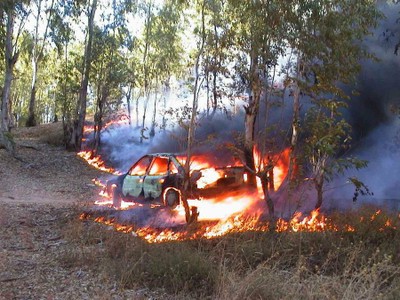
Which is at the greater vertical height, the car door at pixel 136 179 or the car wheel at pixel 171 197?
the car door at pixel 136 179

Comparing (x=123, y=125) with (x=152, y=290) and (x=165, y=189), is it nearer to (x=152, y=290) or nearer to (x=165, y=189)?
(x=165, y=189)

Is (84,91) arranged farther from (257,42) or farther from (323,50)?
(323,50)

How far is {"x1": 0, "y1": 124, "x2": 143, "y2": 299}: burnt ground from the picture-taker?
5078mm

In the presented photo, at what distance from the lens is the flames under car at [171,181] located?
9156 mm

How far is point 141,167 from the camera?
35.1 feet

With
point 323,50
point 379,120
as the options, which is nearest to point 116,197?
point 323,50

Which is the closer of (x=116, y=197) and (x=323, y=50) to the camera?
(x=323, y=50)

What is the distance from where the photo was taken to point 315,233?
22.5ft

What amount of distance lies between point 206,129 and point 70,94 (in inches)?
375

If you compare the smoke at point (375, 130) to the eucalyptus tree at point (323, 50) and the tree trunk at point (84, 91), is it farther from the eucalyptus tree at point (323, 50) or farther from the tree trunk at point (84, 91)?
the tree trunk at point (84, 91)

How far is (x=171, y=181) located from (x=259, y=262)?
3.79m

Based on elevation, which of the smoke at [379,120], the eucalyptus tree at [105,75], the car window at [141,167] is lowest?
the car window at [141,167]

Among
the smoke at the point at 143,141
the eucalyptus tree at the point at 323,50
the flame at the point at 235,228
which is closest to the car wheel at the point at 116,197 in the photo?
the flame at the point at 235,228

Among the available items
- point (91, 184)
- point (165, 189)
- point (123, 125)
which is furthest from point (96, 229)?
point (123, 125)
